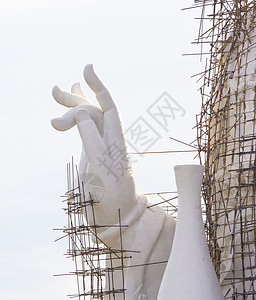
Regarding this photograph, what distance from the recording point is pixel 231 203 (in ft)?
37.5

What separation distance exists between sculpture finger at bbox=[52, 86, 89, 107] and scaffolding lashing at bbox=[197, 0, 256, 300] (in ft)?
5.50

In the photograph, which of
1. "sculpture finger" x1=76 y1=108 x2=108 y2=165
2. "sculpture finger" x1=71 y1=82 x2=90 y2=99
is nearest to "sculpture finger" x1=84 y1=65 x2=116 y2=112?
"sculpture finger" x1=76 y1=108 x2=108 y2=165

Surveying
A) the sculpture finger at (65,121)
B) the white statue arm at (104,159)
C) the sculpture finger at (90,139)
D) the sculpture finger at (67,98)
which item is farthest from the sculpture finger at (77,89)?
the sculpture finger at (90,139)

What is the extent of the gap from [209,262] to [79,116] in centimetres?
307

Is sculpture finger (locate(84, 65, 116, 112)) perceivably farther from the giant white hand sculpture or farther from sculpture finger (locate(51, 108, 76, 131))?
sculpture finger (locate(51, 108, 76, 131))

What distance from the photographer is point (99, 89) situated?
1223 centimetres

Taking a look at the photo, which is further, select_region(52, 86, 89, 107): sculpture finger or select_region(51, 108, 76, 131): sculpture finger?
select_region(52, 86, 89, 107): sculpture finger

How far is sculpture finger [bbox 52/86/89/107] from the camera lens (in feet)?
40.9

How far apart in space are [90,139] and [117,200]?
87cm

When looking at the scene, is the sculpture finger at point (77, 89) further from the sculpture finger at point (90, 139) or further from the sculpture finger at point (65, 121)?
the sculpture finger at point (90, 139)

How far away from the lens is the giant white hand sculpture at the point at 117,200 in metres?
11.9

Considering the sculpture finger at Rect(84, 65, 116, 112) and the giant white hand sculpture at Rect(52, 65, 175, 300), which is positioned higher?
the sculpture finger at Rect(84, 65, 116, 112)

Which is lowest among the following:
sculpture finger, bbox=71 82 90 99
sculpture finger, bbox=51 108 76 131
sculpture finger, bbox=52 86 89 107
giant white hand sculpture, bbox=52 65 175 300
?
giant white hand sculpture, bbox=52 65 175 300

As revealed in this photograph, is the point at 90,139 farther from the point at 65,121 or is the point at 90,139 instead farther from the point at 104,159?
the point at 65,121
